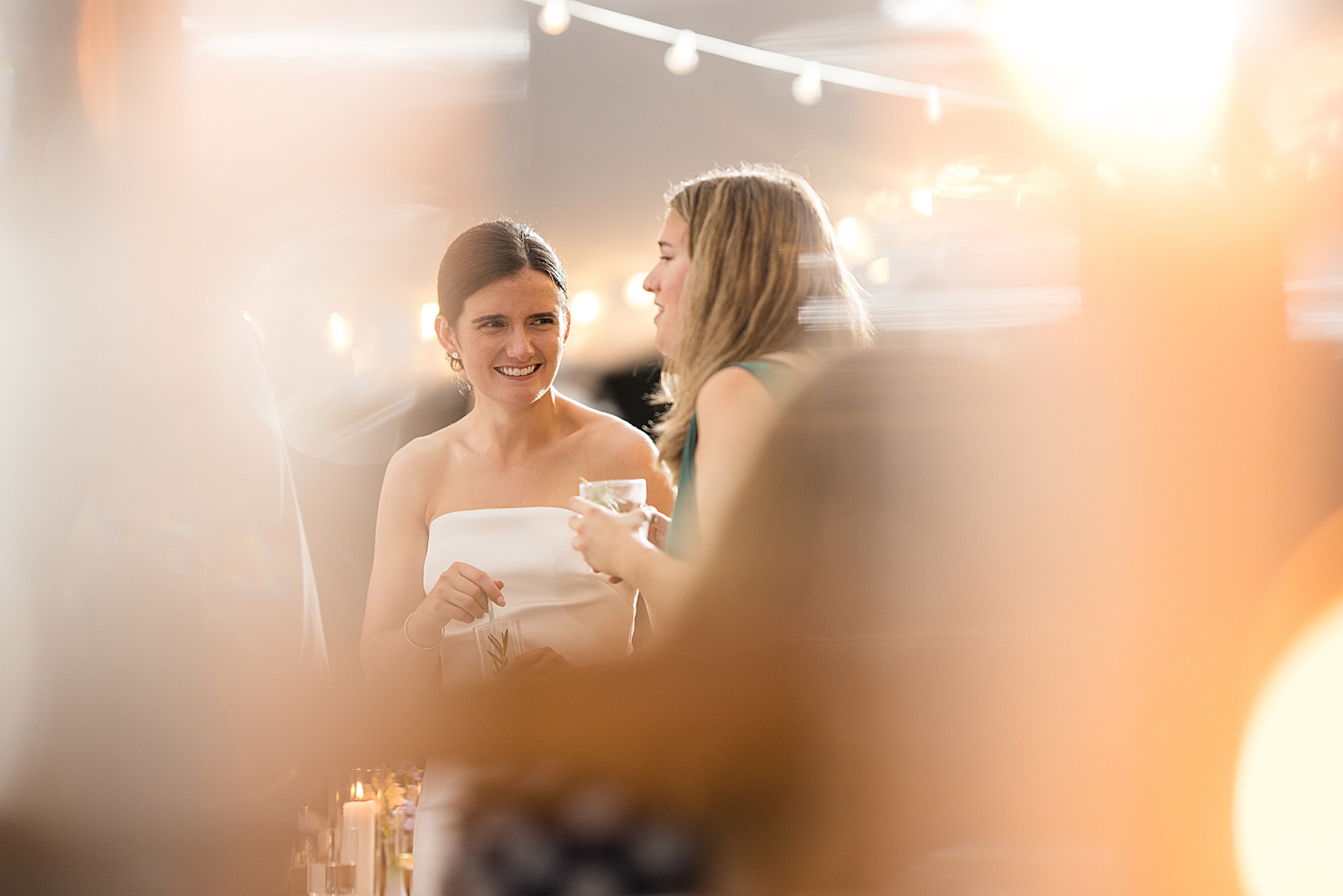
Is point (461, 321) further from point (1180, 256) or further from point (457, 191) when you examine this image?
point (1180, 256)

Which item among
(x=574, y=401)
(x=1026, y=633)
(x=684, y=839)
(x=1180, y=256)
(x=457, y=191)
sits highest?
(x=457, y=191)

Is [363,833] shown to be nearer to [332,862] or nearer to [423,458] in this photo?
[332,862]

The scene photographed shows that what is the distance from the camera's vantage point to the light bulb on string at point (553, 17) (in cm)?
111

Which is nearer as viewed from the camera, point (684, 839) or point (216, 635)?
point (684, 839)

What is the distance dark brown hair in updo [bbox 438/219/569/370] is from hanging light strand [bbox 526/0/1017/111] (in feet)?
0.88

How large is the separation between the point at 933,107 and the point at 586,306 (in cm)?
45

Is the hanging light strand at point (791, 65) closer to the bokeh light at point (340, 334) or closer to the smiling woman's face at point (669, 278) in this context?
the smiling woman's face at point (669, 278)

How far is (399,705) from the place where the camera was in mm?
1085

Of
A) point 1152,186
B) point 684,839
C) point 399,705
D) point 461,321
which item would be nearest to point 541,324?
point 461,321

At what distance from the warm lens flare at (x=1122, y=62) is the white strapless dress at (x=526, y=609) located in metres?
0.74

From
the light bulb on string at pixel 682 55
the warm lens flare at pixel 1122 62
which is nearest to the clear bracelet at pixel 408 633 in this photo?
the light bulb on string at pixel 682 55

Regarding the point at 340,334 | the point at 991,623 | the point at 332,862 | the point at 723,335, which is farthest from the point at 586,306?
the point at 332,862

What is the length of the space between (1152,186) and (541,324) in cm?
72

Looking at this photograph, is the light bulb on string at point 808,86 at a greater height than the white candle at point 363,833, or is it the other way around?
the light bulb on string at point 808,86
